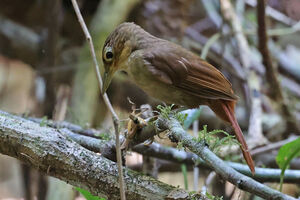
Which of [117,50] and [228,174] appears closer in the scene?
[228,174]

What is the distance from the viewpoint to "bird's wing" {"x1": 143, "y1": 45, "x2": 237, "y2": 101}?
168 centimetres

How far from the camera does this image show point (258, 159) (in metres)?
2.51

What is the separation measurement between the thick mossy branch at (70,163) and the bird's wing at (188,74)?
49cm

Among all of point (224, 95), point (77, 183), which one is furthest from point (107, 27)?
point (77, 183)

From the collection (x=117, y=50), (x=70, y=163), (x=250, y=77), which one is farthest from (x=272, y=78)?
(x=70, y=163)

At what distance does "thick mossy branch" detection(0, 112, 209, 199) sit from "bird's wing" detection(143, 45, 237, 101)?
494 millimetres

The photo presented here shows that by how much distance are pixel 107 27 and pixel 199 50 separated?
91 centimetres

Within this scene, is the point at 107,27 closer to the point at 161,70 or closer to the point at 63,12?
the point at 63,12

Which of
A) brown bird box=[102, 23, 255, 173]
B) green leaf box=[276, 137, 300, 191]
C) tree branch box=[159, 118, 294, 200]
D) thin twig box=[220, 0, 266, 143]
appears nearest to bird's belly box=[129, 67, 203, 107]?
brown bird box=[102, 23, 255, 173]

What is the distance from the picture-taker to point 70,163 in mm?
1314

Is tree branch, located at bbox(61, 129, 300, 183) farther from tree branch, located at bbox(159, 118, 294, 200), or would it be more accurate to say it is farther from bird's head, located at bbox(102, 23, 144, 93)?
tree branch, located at bbox(159, 118, 294, 200)

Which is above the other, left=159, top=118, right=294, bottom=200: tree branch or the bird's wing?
the bird's wing

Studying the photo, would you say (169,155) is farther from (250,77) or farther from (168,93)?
(250,77)

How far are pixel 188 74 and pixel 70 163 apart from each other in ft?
2.06
